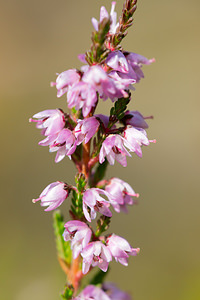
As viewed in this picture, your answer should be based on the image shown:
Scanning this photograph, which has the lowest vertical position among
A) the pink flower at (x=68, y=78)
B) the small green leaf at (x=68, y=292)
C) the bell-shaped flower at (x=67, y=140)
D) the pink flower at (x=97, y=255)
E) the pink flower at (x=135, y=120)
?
the small green leaf at (x=68, y=292)

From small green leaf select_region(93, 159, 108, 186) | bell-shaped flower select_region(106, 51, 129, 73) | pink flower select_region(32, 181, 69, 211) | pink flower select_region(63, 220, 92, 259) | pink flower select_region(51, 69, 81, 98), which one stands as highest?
bell-shaped flower select_region(106, 51, 129, 73)

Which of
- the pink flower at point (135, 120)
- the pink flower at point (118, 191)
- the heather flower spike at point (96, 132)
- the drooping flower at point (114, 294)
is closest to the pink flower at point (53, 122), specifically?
the heather flower spike at point (96, 132)

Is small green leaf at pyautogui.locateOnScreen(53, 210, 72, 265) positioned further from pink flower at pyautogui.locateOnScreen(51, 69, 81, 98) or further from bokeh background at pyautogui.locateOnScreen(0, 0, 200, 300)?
bokeh background at pyautogui.locateOnScreen(0, 0, 200, 300)

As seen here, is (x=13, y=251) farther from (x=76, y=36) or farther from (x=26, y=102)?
(x=76, y=36)

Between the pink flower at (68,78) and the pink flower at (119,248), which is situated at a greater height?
the pink flower at (68,78)

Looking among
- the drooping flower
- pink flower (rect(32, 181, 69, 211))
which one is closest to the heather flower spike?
pink flower (rect(32, 181, 69, 211))

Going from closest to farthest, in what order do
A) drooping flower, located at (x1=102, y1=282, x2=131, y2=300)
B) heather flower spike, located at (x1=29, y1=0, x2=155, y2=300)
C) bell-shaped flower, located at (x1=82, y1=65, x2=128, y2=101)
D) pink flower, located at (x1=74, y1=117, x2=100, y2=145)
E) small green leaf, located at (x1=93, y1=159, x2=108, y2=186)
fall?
bell-shaped flower, located at (x1=82, y1=65, x2=128, y2=101) → heather flower spike, located at (x1=29, y1=0, x2=155, y2=300) → pink flower, located at (x1=74, y1=117, x2=100, y2=145) → small green leaf, located at (x1=93, y1=159, x2=108, y2=186) → drooping flower, located at (x1=102, y1=282, x2=131, y2=300)

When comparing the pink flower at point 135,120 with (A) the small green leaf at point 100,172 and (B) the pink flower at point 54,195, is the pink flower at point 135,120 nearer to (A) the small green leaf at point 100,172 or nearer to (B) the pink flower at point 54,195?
(A) the small green leaf at point 100,172
